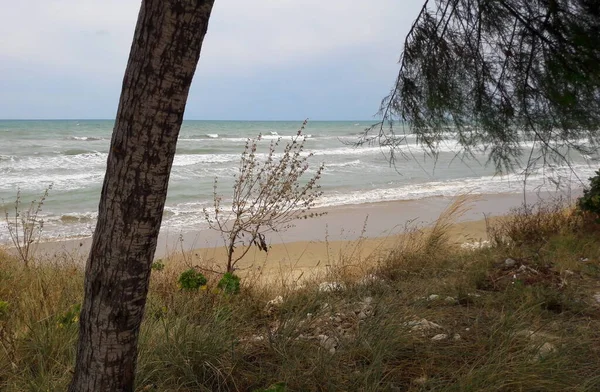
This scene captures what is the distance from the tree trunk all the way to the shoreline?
18.6 feet

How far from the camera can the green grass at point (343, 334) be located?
268cm

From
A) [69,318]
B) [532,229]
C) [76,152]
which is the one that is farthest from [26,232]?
[76,152]

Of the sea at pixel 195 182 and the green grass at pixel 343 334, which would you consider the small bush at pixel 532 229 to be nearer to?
the sea at pixel 195 182

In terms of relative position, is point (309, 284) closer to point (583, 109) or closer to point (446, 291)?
point (446, 291)

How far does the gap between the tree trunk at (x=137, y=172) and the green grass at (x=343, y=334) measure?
742 millimetres

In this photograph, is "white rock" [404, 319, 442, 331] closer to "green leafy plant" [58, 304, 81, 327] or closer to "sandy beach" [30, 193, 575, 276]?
"green leafy plant" [58, 304, 81, 327]

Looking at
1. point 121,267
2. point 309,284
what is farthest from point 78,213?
point 121,267

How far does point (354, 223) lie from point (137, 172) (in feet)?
31.0

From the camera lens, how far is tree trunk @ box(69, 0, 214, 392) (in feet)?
5.64

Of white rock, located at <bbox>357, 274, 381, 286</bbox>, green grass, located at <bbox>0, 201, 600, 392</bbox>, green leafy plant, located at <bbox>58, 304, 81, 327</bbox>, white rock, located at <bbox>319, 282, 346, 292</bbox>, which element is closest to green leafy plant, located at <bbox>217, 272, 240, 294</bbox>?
green grass, located at <bbox>0, 201, 600, 392</bbox>

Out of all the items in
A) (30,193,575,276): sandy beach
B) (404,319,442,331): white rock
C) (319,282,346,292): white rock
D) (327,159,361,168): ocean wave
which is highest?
(327,159,361,168): ocean wave

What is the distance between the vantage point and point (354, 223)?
36.3 feet

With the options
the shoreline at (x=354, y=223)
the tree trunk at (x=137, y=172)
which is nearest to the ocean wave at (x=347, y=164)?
the shoreline at (x=354, y=223)

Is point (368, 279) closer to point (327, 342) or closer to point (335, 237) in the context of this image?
point (327, 342)
